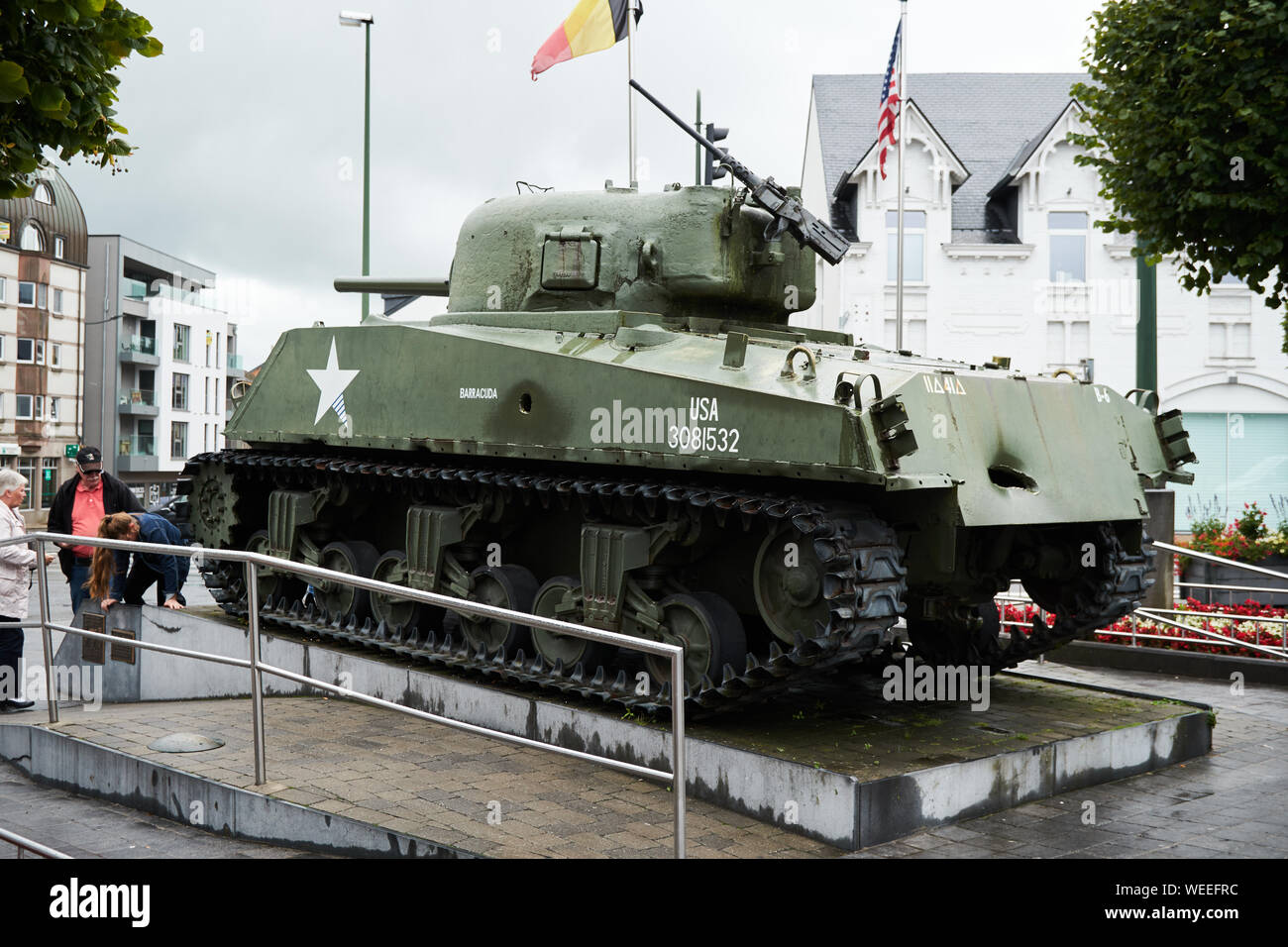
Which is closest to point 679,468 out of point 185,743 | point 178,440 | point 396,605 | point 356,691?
point 356,691

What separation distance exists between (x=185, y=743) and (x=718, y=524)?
3.56m

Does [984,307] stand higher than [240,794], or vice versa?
[984,307]

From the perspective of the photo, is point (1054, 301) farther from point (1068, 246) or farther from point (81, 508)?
point (81, 508)

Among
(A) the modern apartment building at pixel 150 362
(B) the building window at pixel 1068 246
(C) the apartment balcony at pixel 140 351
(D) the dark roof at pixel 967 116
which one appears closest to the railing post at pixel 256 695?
(D) the dark roof at pixel 967 116

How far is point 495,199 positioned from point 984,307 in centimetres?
2220

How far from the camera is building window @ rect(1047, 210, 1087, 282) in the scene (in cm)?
3141

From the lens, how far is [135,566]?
11.3 meters

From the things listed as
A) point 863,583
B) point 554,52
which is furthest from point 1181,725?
point 554,52

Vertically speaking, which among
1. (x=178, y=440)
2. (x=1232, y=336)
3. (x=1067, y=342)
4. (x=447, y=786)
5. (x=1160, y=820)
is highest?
(x=1232, y=336)

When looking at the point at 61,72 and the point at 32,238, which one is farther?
the point at 32,238

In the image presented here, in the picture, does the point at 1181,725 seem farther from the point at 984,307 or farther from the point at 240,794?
the point at 984,307

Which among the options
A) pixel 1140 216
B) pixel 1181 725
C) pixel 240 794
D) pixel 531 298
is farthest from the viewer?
pixel 1140 216

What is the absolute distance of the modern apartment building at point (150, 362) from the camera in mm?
57156
